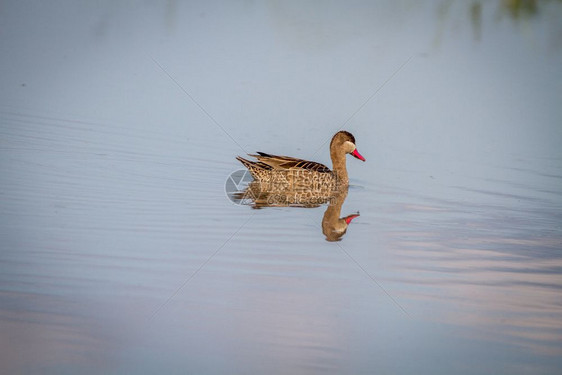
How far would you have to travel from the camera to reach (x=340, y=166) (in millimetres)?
10023

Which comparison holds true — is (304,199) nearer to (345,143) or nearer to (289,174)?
(289,174)

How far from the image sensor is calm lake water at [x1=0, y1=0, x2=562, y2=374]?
16.1 ft

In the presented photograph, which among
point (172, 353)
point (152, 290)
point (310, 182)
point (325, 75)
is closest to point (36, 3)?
point (325, 75)

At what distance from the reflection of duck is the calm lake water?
0.09 metres

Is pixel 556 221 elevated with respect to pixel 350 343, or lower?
lower

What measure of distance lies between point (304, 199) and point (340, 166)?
1167 mm

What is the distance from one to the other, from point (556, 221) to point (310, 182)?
267 centimetres

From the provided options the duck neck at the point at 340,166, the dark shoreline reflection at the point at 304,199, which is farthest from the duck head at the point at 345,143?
the dark shoreline reflection at the point at 304,199

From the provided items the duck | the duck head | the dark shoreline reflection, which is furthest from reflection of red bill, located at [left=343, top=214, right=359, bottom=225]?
the duck head

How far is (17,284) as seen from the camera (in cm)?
541

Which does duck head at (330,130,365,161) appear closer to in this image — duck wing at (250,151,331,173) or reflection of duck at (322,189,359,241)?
duck wing at (250,151,331,173)

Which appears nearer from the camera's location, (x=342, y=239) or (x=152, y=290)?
(x=152, y=290)

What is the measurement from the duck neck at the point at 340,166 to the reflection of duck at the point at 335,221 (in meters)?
0.62

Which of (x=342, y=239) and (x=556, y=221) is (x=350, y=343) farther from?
(x=556, y=221)
